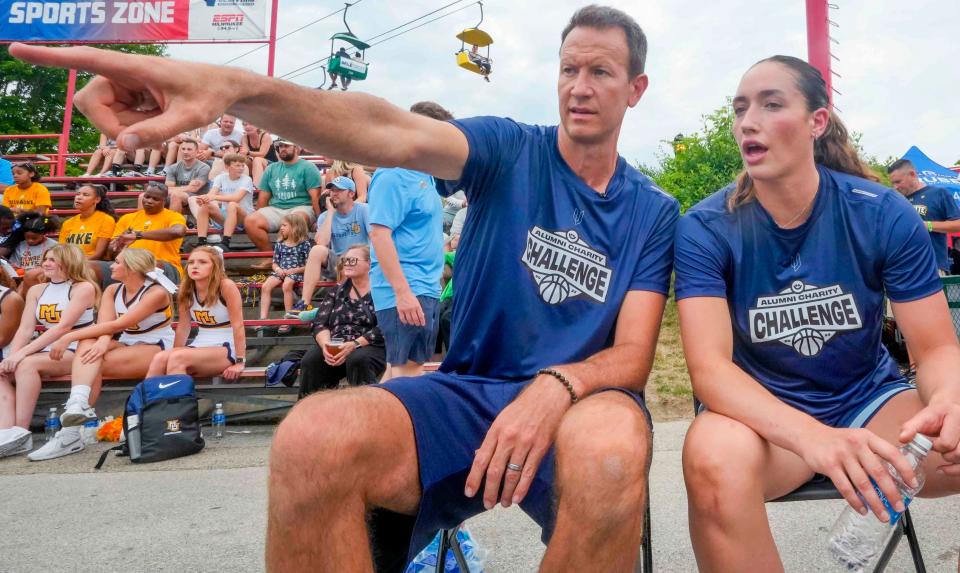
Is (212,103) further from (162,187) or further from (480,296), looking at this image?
(162,187)

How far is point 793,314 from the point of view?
1950mm

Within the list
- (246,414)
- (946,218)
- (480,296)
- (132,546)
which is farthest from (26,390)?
(946,218)

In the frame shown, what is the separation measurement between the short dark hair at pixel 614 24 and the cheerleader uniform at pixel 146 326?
5015 millimetres

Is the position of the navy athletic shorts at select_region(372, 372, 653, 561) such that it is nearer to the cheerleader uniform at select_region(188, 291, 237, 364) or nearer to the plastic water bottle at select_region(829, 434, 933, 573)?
the plastic water bottle at select_region(829, 434, 933, 573)

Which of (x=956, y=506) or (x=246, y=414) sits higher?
(x=956, y=506)

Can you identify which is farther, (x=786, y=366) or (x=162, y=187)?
(x=162, y=187)

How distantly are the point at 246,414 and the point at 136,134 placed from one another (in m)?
5.04

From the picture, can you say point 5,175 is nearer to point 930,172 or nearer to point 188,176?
point 188,176

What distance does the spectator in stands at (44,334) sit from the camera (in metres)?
5.65

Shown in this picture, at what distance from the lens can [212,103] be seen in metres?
1.27

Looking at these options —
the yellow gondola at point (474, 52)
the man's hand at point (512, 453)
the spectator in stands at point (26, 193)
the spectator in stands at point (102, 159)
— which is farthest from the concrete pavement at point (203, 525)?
the yellow gondola at point (474, 52)

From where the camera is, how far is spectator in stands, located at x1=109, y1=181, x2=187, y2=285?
7.24m

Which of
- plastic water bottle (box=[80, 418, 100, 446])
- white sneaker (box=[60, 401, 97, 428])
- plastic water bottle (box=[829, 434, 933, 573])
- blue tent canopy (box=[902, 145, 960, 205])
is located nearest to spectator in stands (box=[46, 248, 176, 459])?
plastic water bottle (box=[80, 418, 100, 446])

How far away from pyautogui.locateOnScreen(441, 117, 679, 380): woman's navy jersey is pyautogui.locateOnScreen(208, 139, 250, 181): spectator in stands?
8097mm
